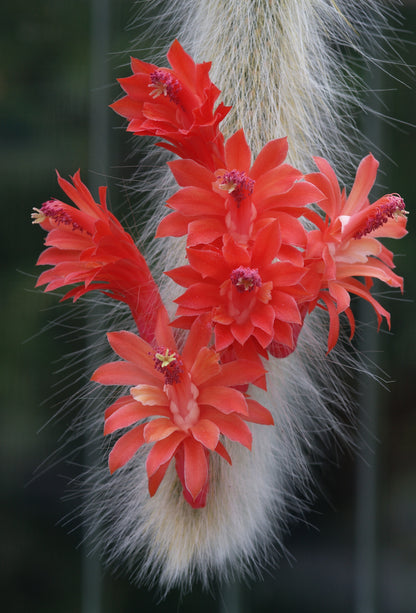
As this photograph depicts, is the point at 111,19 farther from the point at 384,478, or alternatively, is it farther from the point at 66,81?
the point at 384,478

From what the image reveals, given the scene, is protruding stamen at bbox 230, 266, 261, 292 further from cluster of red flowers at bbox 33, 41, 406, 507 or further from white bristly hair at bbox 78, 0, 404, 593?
white bristly hair at bbox 78, 0, 404, 593

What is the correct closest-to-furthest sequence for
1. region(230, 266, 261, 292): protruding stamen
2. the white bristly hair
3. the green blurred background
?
region(230, 266, 261, 292): protruding stamen → the white bristly hair → the green blurred background

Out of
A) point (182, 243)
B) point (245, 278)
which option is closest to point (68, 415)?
point (182, 243)

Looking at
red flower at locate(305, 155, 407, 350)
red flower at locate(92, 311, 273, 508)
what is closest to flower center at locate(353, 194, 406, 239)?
red flower at locate(305, 155, 407, 350)

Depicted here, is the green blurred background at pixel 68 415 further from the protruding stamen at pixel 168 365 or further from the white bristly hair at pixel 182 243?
the protruding stamen at pixel 168 365

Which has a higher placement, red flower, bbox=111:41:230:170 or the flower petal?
red flower, bbox=111:41:230:170

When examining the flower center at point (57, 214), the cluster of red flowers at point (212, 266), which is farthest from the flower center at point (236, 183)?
the flower center at point (57, 214)

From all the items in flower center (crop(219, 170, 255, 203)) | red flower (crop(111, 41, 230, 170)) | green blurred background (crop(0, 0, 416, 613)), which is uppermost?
red flower (crop(111, 41, 230, 170))

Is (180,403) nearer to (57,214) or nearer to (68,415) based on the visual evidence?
(57,214)

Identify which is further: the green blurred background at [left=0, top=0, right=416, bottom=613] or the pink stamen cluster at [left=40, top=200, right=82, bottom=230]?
the green blurred background at [left=0, top=0, right=416, bottom=613]
